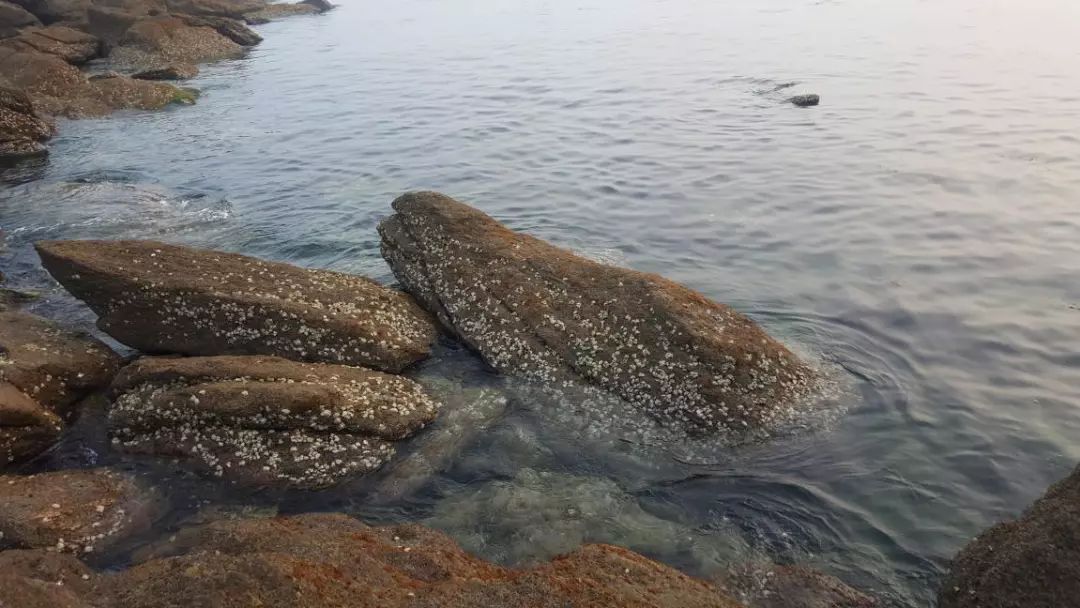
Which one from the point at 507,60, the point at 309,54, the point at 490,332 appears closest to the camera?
the point at 490,332

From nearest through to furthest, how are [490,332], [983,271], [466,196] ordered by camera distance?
[490,332] → [983,271] → [466,196]

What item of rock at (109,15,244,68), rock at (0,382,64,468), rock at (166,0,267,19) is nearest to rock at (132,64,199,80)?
rock at (109,15,244,68)

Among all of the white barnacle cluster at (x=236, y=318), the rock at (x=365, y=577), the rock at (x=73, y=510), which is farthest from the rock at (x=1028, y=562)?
the rock at (x=73, y=510)

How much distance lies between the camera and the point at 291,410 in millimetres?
6832

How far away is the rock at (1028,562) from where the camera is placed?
440cm

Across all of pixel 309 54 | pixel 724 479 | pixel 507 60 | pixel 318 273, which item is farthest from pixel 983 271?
pixel 309 54

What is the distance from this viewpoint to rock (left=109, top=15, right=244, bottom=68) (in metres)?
33.2

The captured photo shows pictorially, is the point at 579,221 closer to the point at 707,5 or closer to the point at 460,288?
the point at 460,288

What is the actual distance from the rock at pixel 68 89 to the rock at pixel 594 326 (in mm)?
20915

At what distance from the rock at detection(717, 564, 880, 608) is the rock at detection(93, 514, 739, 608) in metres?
0.54

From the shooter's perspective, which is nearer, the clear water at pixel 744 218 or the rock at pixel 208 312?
the clear water at pixel 744 218

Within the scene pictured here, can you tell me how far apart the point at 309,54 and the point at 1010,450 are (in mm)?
41492

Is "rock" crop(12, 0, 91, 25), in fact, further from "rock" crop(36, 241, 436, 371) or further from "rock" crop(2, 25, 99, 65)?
"rock" crop(36, 241, 436, 371)

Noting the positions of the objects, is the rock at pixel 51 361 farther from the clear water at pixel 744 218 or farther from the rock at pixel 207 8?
the rock at pixel 207 8
